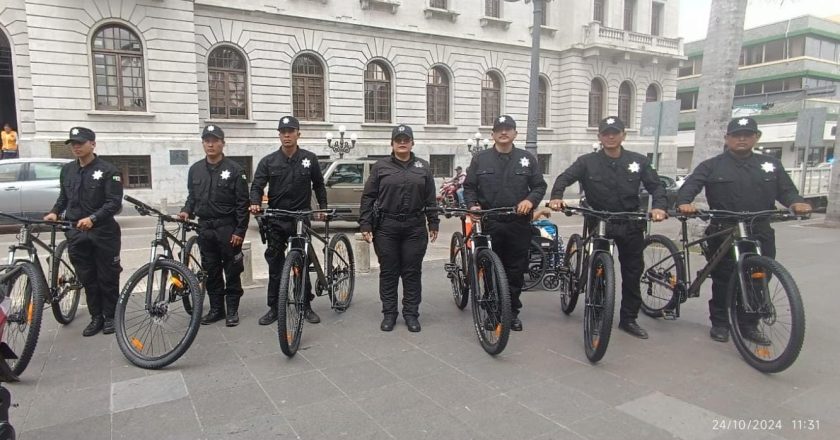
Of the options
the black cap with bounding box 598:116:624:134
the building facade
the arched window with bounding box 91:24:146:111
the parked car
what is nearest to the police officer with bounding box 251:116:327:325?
the black cap with bounding box 598:116:624:134

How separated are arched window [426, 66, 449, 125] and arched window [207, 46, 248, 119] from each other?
8.87 meters

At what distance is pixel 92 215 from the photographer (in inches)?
181

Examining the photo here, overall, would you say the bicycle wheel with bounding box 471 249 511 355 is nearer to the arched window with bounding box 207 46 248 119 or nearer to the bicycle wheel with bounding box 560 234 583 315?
the bicycle wheel with bounding box 560 234 583 315

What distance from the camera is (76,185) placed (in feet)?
15.6

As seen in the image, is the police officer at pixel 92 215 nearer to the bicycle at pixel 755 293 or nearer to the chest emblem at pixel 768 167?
the bicycle at pixel 755 293

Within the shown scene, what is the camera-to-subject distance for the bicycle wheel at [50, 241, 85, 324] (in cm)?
491

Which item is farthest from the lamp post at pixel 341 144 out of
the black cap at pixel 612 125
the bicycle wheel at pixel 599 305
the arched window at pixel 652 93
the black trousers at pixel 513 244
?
the arched window at pixel 652 93

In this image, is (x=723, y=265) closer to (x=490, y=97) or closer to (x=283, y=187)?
(x=283, y=187)

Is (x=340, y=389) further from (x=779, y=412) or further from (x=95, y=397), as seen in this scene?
(x=779, y=412)

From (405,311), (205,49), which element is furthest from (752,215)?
(205,49)

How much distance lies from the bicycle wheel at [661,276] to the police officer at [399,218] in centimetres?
221

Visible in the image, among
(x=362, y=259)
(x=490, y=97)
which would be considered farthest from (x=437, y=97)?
(x=362, y=259)

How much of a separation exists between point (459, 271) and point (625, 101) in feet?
101

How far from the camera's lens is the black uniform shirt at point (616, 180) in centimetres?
488
